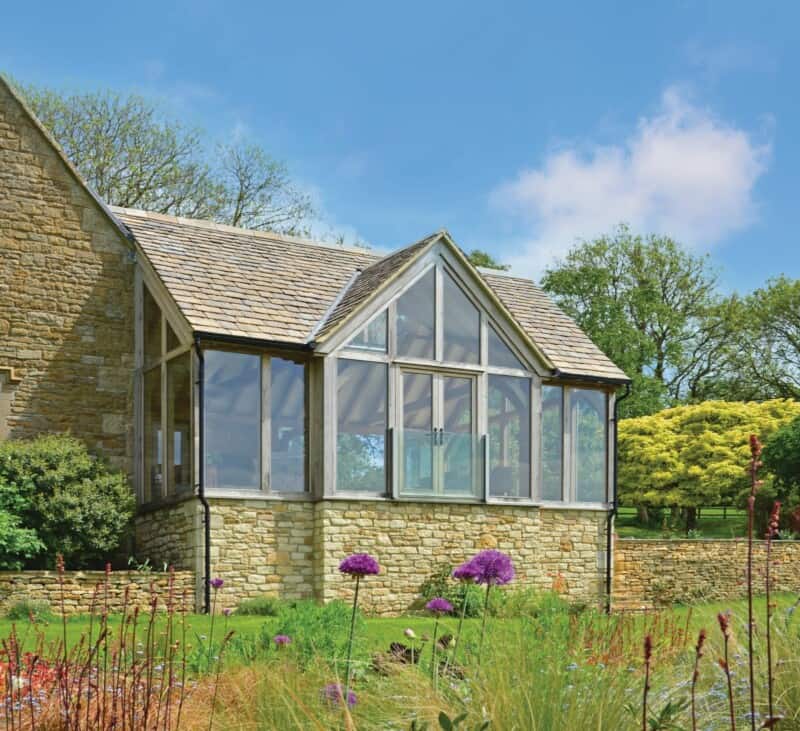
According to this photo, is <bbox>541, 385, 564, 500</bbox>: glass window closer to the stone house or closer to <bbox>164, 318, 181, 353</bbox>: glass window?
the stone house

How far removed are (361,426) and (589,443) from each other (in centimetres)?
471

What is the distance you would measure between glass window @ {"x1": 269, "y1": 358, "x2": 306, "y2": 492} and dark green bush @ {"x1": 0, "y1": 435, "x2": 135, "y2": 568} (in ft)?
7.50

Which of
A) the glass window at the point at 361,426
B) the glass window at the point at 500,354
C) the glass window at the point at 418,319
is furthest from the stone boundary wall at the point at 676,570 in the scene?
the glass window at the point at 418,319

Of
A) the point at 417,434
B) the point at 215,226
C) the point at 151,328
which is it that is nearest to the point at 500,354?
the point at 417,434

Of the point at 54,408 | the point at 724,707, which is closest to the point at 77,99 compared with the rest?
the point at 54,408

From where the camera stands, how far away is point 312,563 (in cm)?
1667

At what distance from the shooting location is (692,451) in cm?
3550

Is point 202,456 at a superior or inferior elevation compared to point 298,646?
superior

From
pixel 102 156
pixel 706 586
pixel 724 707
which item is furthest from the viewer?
pixel 102 156

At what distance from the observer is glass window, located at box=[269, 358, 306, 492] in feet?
55.0

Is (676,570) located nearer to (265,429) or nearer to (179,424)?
(265,429)

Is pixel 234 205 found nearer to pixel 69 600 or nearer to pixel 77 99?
pixel 77 99

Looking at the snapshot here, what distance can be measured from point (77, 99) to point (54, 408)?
50.7 feet

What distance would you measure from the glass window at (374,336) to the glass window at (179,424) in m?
2.52
